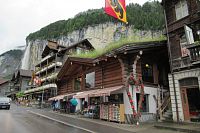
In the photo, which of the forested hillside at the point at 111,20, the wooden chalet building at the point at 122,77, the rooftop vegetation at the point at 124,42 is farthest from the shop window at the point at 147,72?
the forested hillside at the point at 111,20

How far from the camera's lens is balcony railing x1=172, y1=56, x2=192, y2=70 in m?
15.3

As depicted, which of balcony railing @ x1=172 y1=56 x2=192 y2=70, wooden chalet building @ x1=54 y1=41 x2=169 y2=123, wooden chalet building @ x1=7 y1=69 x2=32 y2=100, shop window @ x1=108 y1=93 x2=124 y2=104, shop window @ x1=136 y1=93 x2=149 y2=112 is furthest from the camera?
wooden chalet building @ x1=7 y1=69 x2=32 y2=100

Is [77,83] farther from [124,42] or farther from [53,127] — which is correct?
[53,127]

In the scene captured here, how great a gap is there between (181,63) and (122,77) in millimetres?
4815

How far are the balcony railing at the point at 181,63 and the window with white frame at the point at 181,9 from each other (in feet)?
12.1

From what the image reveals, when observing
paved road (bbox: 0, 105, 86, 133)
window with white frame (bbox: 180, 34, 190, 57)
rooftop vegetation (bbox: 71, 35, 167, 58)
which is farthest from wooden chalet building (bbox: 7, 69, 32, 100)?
window with white frame (bbox: 180, 34, 190, 57)

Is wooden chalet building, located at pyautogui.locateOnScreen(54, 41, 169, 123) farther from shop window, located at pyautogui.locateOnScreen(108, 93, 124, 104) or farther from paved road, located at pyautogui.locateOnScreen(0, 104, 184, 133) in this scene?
paved road, located at pyautogui.locateOnScreen(0, 104, 184, 133)

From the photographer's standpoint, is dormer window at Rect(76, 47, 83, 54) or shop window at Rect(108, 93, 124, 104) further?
dormer window at Rect(76, 47, 83, 54)

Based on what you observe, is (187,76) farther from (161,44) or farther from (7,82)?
(7,82)

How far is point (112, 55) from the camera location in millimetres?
16922

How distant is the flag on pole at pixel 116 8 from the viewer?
43.8 ft

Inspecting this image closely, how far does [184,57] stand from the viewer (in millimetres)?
15680

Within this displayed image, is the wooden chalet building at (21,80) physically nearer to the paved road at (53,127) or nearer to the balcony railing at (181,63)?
the paved road at (53,127)

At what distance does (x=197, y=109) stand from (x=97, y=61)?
376 inches
